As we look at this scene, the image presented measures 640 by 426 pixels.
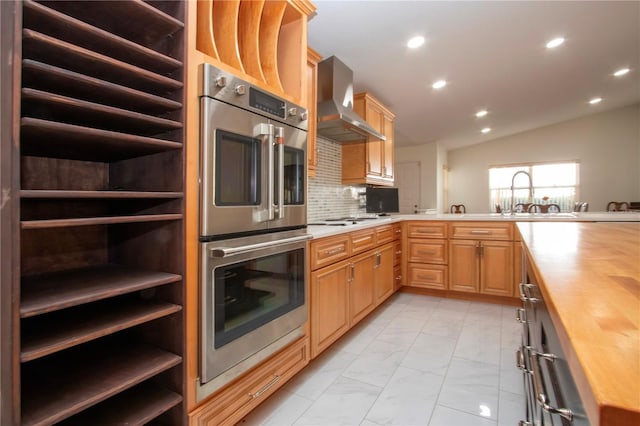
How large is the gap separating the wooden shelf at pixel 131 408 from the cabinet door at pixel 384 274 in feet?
6.84

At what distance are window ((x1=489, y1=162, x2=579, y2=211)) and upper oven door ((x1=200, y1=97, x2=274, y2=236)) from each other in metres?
7.67

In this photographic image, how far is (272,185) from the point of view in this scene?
5.09ft

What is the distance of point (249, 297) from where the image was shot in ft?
4.99

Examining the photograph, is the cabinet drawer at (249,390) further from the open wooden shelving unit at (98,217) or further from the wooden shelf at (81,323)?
the wooden shelf at (81,323)

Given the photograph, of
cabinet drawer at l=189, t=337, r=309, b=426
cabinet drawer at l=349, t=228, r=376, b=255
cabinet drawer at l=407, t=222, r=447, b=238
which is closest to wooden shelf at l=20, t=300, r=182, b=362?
cabinet drawer at l=189, t=337, r=309, b=426

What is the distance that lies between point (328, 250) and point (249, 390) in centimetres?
96

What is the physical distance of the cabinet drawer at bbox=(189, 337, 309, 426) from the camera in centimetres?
133

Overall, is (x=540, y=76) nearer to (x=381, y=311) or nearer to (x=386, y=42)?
(x=386, y=42)

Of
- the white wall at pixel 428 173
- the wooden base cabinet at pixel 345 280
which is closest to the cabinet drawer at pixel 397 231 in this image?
the wooden base cabinet at pixel 345 280

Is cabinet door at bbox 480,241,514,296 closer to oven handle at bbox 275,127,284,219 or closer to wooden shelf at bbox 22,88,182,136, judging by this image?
oven handle at bbox 275,127,284,219

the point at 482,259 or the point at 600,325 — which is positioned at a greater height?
the point at 600,325

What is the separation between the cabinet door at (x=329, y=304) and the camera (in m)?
2.02

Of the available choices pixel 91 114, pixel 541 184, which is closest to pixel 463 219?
pixel 91 114

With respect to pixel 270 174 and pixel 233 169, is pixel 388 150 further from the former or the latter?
pixel 233 169
